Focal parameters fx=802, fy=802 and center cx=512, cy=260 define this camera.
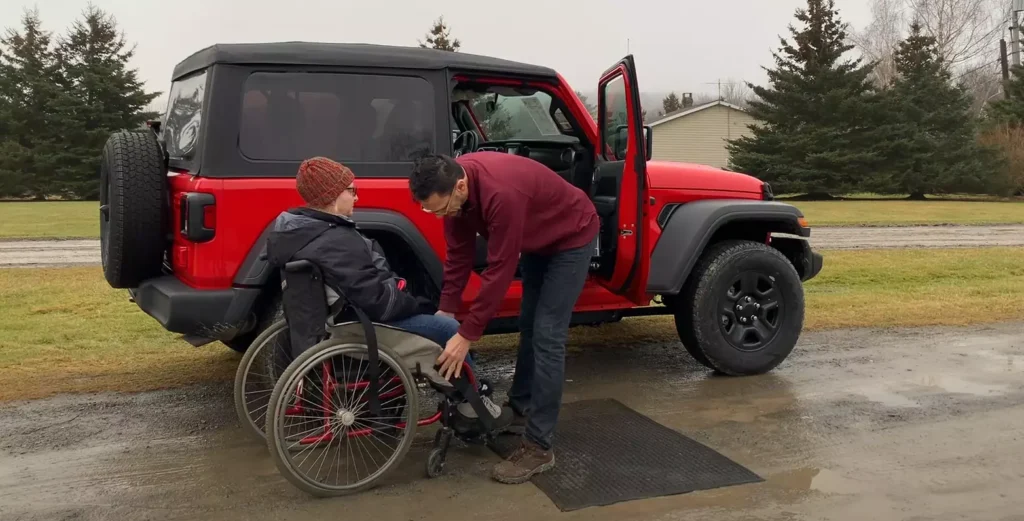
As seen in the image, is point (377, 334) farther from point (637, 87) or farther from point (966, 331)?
point (966, 331)

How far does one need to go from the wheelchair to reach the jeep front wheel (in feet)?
6.47

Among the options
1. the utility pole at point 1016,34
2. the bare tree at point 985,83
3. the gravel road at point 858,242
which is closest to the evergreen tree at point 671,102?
the bare tree at point 985,83

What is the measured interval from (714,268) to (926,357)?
74.1 inches

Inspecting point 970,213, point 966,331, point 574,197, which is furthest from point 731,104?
point 574,197

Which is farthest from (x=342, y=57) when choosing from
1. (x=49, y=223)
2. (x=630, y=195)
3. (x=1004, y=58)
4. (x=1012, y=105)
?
(x=1004, y=58)

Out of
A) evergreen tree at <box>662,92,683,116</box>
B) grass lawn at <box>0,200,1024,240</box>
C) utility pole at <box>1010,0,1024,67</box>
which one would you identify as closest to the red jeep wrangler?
grass lawn at <box>0,200,1024,240</box>

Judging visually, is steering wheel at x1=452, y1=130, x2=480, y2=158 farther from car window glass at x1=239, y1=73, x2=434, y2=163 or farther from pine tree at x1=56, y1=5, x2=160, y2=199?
pine tree at x1=56, y1=5, x2=160, y2=199

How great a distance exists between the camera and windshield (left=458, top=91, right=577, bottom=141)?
209 inches

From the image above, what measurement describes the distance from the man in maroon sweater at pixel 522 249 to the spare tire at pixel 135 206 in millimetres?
1663

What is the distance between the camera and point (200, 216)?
4012 millimetres

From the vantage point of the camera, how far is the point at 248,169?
13.8ft

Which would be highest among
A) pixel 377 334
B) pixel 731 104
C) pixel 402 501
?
pixel 731 104

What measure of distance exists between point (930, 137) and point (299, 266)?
1409 inches

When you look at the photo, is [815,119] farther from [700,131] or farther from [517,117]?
[517,117]
